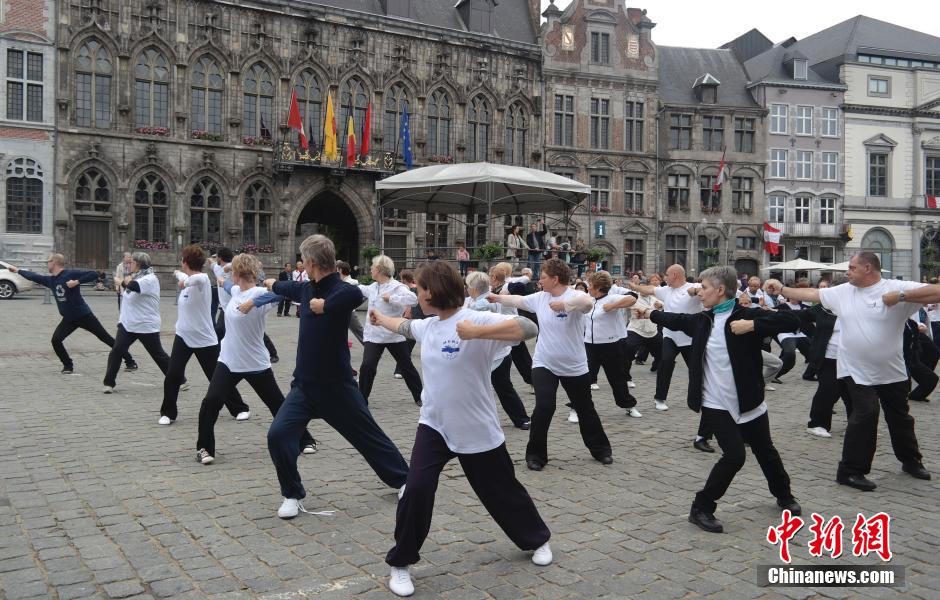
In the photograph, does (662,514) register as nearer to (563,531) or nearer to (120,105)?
(563,531)

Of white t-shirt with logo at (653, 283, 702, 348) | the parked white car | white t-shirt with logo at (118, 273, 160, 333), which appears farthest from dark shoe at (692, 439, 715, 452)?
the parked white car

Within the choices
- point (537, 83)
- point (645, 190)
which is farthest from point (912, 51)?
point (537, 83)

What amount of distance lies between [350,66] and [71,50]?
37.1 ft

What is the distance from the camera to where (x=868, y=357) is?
6.45 meters

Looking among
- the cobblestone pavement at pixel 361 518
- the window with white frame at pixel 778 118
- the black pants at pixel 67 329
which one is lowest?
the cobblestone pavement at pixel 361 518

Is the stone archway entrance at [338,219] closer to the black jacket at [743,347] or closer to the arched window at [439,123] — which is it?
the arched window at [439,123]

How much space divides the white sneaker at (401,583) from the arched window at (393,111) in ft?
111

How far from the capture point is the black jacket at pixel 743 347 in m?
5.19

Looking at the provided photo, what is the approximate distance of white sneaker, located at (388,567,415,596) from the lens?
404cm

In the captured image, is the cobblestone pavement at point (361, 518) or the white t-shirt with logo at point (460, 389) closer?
the cobblestone pavement at point (361, 518)

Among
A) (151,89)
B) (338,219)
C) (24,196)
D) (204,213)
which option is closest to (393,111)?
(338,219)

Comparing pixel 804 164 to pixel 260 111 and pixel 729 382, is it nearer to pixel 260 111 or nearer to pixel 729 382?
pixel 260 111

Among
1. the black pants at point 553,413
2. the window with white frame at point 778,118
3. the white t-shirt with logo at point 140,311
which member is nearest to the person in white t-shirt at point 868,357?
the black pants at point 553,413

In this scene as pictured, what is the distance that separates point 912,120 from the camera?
4869cm
